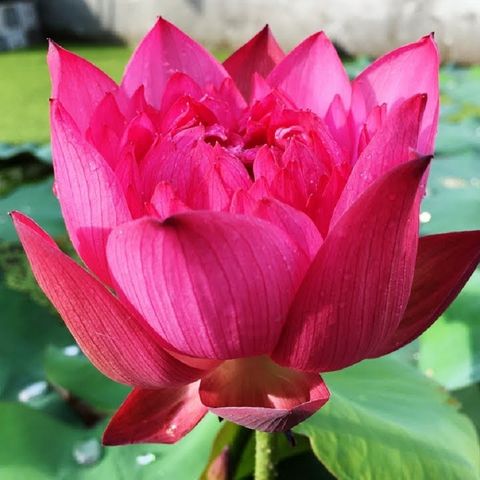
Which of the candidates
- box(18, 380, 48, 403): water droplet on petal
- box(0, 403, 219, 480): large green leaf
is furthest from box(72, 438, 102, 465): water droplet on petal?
box(18, 380, 48, 403): water droplet on petal

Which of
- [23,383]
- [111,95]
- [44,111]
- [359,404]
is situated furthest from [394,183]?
[44,111]

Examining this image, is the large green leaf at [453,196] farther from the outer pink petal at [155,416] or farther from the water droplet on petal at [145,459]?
the outer pink petal at [155,416]

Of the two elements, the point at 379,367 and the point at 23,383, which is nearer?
the point at 379,367

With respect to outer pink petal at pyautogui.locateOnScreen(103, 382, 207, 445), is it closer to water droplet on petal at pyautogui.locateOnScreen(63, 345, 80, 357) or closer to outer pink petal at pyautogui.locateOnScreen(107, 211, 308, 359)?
outer pink petal at pyautogui.locateOnScreen(107, 211, 308, 359)

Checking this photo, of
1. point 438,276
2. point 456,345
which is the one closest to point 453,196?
point 456,345

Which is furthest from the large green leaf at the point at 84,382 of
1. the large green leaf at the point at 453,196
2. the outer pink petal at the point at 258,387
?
the large green leaf at the point at 453,196

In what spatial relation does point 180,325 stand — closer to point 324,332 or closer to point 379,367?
point 324,332

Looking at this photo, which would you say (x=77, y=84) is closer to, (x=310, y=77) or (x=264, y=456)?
(x=310, y=77)
